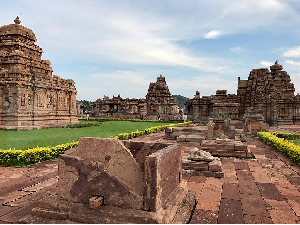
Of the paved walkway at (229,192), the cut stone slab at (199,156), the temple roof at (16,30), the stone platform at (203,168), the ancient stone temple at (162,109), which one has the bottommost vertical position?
the paved walkway at (229,192)

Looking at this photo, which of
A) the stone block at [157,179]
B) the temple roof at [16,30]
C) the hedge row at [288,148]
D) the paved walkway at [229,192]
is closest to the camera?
the stone block at [157,179]

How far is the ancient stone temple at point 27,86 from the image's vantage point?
17.4 meters

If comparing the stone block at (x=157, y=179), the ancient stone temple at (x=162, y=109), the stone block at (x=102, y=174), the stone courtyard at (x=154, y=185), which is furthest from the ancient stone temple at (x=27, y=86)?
the stone block at (x=157, y=179)

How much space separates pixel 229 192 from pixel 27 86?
700 inches

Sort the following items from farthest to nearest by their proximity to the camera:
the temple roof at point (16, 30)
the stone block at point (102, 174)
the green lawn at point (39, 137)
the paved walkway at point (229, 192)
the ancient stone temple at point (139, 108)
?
the ancient stone temple at point (139, 108) < the temple roof at point (16, 30) < the green lawn at point (39, 137) < the paved walkway at point (229, 192) < the stone block at point (102, 174)

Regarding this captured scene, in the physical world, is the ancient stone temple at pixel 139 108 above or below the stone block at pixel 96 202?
above

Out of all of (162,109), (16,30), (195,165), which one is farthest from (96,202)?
(162,109)

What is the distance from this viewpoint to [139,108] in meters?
37.6

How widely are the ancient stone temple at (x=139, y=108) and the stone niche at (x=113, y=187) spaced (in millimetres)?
31192

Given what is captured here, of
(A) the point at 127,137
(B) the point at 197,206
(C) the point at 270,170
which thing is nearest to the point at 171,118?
(A) the point at 127,137

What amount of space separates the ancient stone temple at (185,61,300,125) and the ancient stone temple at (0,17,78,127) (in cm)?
1420

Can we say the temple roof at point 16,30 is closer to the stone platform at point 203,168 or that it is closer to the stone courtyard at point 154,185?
the stone courtyard at point 154,185

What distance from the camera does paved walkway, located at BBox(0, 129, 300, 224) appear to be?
3.36 metres

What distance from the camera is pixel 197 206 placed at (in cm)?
369
